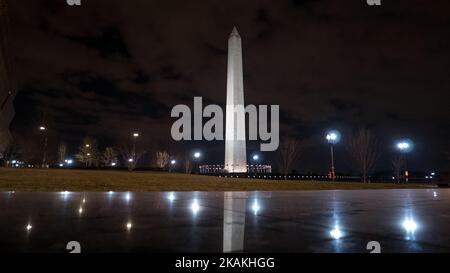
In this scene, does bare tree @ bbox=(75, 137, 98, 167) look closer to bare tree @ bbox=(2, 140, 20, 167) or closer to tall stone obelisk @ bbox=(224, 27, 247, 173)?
bare tree @ bbox=(2, 140, 20, 167)

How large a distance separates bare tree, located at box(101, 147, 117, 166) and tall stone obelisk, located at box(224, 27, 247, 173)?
133 ft

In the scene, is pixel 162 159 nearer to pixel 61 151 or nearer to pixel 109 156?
pixel 109 156

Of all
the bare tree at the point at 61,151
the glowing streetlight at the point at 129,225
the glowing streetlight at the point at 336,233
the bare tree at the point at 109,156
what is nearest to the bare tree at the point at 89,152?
the bare tree at the point at 109,156

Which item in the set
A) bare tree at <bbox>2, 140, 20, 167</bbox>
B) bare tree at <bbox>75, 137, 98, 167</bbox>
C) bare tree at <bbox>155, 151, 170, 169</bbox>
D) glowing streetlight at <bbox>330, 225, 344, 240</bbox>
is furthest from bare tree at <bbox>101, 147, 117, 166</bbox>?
glowing streetlight at <bbox>330, 225, 344, 240</bbox>

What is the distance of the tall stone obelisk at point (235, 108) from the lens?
46.0m

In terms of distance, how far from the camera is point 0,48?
84.3 feet

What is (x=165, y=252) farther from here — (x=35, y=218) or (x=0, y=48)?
(x=0, y=48)

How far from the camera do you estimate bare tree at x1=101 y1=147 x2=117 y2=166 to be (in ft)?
253

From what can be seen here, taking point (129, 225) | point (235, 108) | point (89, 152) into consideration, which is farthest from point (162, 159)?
point (129, 225)

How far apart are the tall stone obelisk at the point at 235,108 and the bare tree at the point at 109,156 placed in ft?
133

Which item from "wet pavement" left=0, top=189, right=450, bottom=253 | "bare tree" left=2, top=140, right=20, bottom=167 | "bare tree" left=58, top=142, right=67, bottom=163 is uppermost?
"bare tree" left=58, top=142, right=67, bottom=163

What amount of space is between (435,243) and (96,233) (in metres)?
4.59

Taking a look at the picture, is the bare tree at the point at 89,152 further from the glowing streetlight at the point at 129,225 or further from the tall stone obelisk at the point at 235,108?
the glowing streetlight at the point at 129,225
